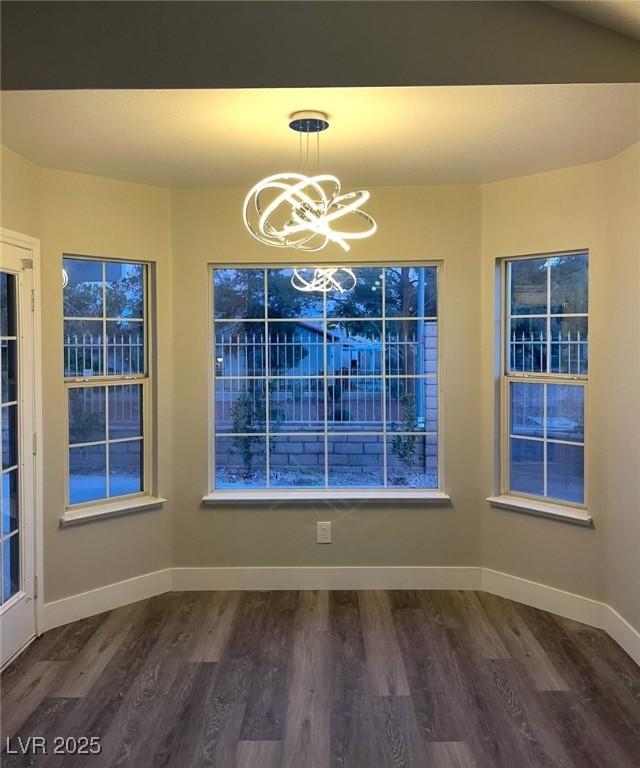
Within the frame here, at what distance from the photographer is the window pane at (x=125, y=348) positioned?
400cm

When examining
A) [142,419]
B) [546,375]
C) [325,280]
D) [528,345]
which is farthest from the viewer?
[325,280]

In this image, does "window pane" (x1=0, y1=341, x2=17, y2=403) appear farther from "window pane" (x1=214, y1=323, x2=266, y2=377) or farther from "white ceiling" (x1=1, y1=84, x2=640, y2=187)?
"window pane" (x1=214, y1=323, x2=266, y2=377)

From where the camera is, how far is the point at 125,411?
407cm

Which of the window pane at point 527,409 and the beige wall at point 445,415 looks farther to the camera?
the beige wall at point 445,415

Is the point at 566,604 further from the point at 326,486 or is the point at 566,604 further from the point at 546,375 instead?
the point at 326,486

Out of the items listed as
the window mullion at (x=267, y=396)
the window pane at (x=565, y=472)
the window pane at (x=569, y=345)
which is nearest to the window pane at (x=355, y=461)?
the window mullion at (x=267, y=396)

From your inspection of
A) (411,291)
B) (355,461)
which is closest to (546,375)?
(411,291)

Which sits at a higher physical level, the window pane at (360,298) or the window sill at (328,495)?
the window pane at (360,298)

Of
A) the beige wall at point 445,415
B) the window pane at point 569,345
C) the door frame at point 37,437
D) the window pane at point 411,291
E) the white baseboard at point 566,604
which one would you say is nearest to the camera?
the white baseboard at point 566,604

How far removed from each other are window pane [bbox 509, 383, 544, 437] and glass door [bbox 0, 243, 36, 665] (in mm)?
2872

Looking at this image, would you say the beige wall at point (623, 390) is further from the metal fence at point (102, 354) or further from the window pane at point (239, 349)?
the metal fence at point (102, 354)

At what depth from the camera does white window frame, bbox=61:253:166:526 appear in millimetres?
3805

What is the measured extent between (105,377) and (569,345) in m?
2.82

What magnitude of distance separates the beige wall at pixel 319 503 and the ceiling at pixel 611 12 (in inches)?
46.2
